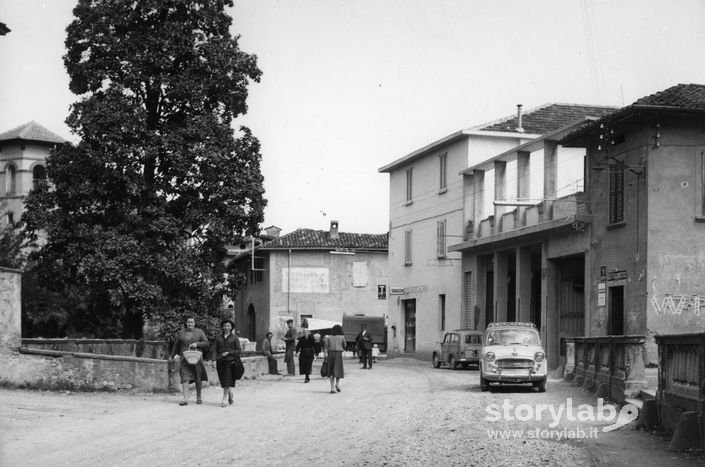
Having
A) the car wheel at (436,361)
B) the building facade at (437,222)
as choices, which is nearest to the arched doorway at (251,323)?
the building facade at (437,222)

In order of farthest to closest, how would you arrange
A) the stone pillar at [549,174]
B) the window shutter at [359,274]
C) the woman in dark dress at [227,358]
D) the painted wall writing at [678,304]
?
the window shutter at [359,274], the stone pillar at [549,174], the painted wall writing at [678,304], the woman in dark dress at [227,358]

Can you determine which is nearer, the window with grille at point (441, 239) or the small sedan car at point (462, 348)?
the small sedan car at point (462, 348)

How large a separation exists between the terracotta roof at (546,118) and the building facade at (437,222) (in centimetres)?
5

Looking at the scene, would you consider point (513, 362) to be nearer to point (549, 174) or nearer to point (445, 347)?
point (549, 174)

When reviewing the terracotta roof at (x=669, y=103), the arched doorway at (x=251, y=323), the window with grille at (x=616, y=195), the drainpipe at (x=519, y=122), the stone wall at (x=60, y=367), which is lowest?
the arched doorway at (x=251, y=323)

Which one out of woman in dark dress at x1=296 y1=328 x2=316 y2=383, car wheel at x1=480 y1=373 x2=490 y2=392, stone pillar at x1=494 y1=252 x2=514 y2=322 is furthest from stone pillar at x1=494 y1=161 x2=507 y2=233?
car wheel at x1=480 y1=373 x2=490 y2=392

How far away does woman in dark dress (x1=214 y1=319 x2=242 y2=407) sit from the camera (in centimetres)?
2022

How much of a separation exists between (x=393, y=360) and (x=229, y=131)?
2616 cm

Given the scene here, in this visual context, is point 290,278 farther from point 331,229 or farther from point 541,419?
point 541,419

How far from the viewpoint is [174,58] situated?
29.1m

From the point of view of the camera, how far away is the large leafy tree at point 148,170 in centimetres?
2844

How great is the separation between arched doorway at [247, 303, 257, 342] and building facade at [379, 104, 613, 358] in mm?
21411

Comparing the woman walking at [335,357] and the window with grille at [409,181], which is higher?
the window with grille at [409,181]

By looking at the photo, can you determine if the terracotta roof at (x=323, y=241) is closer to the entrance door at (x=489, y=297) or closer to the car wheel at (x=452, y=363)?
the entrance door at (x=489, y=297)
